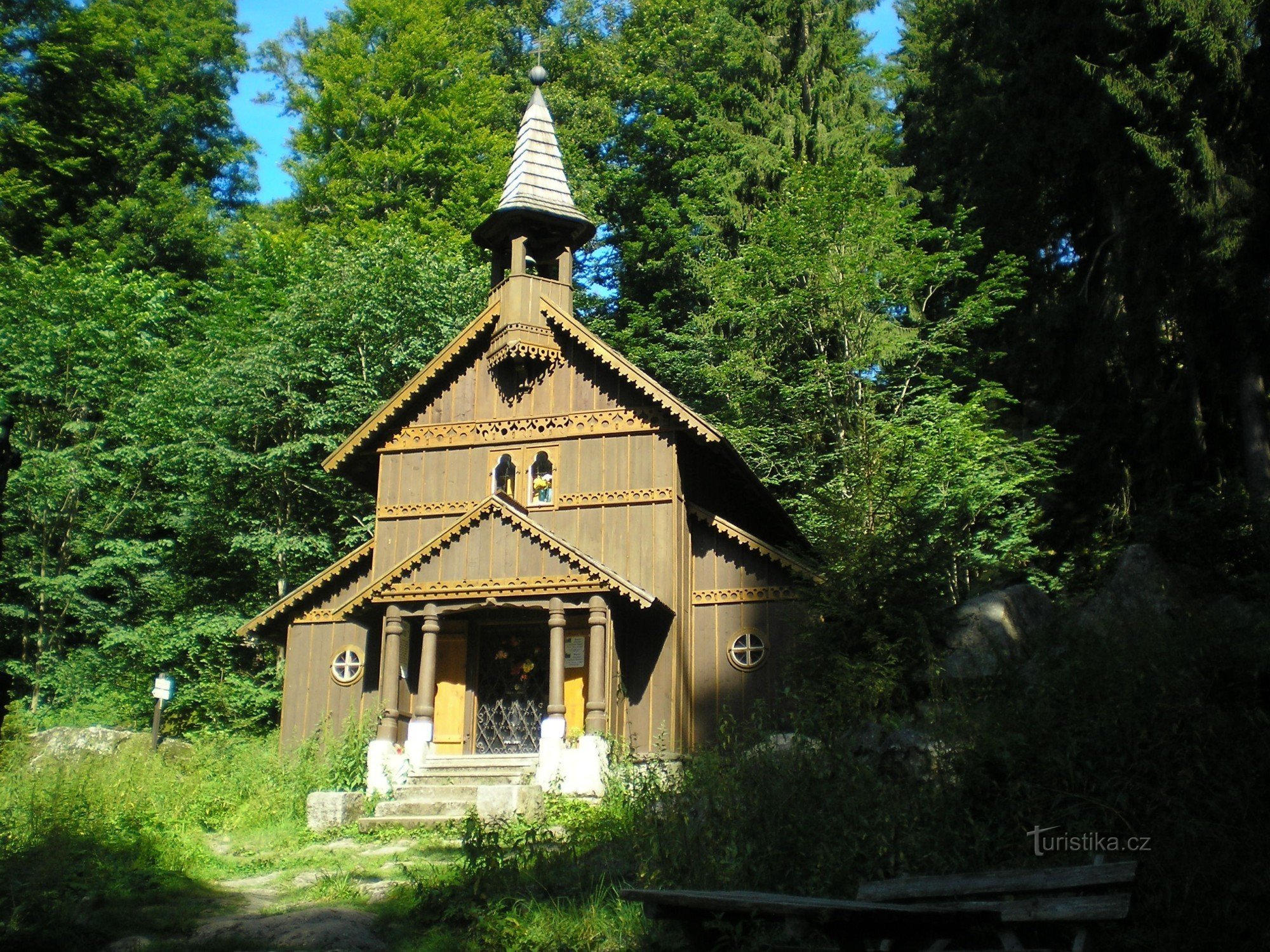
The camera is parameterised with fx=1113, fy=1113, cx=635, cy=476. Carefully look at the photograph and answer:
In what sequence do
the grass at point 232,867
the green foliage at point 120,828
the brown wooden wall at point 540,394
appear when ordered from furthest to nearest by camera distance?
the brown wooden wall at point 540,394 → the green foliage at point 120,828 → the grass at point 232,867

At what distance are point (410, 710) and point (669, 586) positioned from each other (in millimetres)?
4663

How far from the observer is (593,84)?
120 ft

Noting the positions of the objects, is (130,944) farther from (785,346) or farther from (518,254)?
(785,346)

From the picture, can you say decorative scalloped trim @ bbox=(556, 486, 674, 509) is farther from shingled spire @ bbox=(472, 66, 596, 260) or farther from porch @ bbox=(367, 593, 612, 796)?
shingled spire @ bbox=(472, 66, 596, 260)

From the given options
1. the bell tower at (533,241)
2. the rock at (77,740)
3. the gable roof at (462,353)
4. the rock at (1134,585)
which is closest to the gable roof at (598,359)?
the gable roof at (462,353)

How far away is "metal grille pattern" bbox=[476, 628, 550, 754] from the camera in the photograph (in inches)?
701

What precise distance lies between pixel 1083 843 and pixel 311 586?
1425 centimetres

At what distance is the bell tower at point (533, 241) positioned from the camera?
62.1 ft

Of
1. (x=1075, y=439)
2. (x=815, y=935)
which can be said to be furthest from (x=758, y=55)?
(x=815, y=935)

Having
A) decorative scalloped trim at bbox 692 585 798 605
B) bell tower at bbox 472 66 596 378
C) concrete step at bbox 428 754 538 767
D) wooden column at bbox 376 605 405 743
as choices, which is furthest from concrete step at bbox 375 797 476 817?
bell tower at bbox 472 66 596 378

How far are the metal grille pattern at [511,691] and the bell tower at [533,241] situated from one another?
15.6 feet

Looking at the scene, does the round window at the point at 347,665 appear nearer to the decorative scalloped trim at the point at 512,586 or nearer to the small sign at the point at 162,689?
the small sign at the point at 162,689

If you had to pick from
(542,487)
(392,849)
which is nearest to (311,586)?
(542,487)

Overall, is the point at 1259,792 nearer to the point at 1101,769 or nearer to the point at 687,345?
the point at 1101,769
